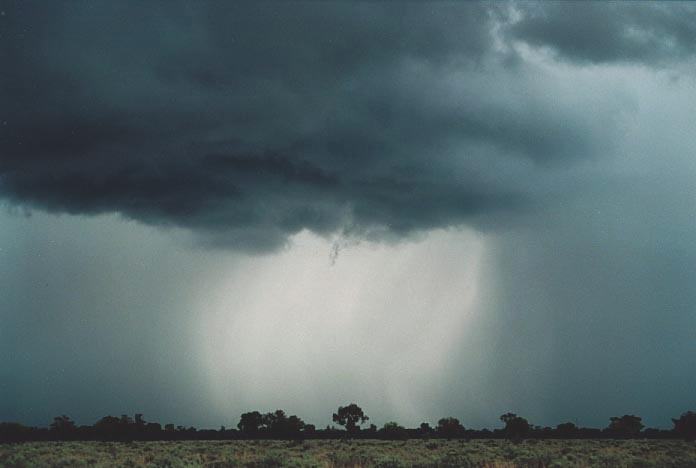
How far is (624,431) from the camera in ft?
334

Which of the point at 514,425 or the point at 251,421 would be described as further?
the point at 251,421

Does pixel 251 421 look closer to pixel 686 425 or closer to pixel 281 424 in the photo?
pixel 281 424

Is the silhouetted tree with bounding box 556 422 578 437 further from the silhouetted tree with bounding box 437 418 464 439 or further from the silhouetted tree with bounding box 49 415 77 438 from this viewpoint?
the silhouetted tree with bounding box 49 415 77 438

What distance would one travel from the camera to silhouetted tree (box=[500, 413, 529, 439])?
3728 inches

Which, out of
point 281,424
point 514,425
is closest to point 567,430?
point 514,425

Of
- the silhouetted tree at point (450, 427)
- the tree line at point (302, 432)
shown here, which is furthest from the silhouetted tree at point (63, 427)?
the silhouetted tree at point (450, 427)

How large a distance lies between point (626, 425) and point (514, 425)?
24.3 meters

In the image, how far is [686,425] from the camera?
76.9 meters

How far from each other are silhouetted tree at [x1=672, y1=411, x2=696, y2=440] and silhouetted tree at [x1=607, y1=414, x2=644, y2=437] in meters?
20.9

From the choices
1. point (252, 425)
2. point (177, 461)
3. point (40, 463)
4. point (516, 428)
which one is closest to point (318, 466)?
point (177, 461)

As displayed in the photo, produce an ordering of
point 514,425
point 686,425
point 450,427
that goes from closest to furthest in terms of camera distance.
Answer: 1. point 686,425
2. point 514,425
3. point 450,427

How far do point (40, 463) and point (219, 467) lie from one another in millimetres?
9365

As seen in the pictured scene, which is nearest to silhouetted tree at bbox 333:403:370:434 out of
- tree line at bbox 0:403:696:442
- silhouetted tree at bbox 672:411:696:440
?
tree line at bbox 0:403:696:442

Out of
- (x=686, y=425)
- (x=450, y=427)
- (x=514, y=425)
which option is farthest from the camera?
(x=450, y=427)
